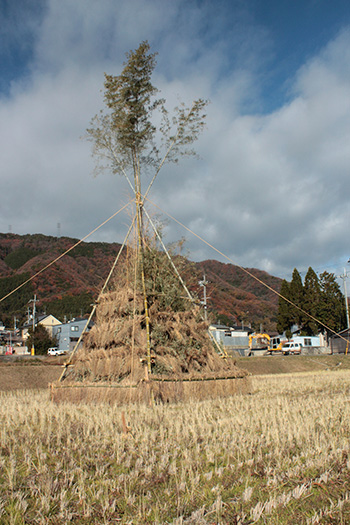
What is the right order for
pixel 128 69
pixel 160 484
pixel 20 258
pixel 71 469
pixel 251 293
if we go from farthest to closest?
pixel 20 258 → pixel 251 293 → pixel 128 69 → pixel 71 469 → pixel 160 484

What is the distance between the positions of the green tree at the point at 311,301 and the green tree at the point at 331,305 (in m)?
0.58

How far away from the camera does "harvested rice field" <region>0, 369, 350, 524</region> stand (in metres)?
3.12

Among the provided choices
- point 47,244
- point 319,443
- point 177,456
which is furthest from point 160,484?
point 47,244

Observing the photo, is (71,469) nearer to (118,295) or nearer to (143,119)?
(118,295)

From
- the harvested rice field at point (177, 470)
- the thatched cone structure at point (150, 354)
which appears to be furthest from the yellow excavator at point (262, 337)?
the harvested rice field at point (177, 470)

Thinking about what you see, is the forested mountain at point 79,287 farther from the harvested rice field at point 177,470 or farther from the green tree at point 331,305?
the harvested rice field at point 177,470

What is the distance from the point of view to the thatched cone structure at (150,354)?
8938mm

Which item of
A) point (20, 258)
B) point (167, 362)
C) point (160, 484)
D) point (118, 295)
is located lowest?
point (160, 484)

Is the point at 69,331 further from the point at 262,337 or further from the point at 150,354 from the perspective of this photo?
the point at 150,354

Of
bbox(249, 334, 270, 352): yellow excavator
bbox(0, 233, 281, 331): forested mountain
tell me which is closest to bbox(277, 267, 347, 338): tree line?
bbox(249, 334, 270, 352): yellow excavator

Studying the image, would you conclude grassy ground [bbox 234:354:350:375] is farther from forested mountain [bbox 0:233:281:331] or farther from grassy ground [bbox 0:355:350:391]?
forested mountain [bbox 0:233:281:331]

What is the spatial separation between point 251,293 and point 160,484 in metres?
107

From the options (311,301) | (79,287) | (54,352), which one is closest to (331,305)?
(311,301)

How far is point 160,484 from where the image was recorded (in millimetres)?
3730
